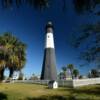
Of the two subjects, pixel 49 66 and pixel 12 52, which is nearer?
pixel 12 52

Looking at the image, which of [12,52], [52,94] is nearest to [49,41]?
[12,52]

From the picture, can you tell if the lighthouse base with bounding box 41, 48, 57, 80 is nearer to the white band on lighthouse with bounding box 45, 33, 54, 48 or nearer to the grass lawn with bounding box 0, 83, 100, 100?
the white band on lighthouse with bounding box 45, 33, 54, 48

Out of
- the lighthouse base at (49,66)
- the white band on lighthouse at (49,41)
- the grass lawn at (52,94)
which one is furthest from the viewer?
the white band on lighthouse at (49,41)

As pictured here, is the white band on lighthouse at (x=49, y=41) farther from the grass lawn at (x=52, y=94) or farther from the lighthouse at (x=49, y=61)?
the grass lawn at (x=52, y=94)

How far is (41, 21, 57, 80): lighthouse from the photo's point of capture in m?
40.0

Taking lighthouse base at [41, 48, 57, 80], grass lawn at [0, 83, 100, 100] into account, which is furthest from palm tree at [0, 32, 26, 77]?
grass lawn at [0, 83, 100, 100]

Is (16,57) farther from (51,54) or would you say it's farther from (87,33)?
(87,33)

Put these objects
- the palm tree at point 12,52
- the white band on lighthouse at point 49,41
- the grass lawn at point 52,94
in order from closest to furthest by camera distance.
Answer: the grass lawn at point 52,94
the palm tree at point 12,52
the white band on lighthouse at point 49,41

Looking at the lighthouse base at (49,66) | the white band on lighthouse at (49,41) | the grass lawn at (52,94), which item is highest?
the white band on lighthouse at (49,41)

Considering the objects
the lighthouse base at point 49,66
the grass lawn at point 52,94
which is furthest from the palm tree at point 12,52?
the grass lawn at point 52,94

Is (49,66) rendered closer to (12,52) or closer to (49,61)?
(49,61)

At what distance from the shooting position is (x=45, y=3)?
762cm

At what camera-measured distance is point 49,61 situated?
4050cm

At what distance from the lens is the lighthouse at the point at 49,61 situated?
131 feet
